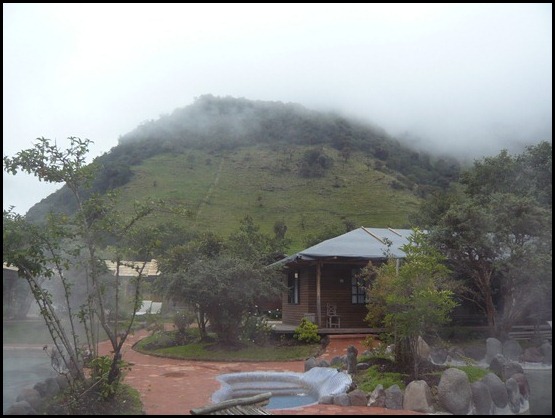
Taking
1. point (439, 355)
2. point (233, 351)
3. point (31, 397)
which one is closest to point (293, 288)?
point (233, 351)

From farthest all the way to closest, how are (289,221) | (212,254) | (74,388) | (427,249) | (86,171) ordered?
(289,221)
(212,254)
(427,249)
(86,171)
(74,388)

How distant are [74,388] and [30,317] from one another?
1356cm

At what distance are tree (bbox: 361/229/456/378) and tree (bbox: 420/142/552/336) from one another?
430 cm

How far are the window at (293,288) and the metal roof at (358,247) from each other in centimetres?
145

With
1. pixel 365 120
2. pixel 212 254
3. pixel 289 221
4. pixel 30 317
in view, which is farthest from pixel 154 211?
pixel 365 120

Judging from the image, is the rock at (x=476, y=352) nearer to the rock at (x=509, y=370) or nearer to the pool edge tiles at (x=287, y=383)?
the rock at (x=509, y=370)

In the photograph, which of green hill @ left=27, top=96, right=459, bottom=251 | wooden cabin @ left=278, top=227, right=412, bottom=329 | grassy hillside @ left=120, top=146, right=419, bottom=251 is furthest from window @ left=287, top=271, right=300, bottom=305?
green hill @ left=27, top=96, right=459, bottom=251

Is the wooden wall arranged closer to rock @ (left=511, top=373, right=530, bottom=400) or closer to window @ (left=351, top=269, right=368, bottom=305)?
window @ (left=351, top=269, right=368, bottom=305)

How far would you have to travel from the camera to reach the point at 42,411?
259 inches

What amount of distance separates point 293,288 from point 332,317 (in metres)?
2.50

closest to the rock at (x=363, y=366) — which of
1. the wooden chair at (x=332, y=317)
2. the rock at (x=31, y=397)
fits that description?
the rock at (x=31, y=397)

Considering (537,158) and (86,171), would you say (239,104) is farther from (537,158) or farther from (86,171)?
(86,171)

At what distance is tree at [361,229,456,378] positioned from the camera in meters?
8.83

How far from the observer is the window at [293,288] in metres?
19.5
